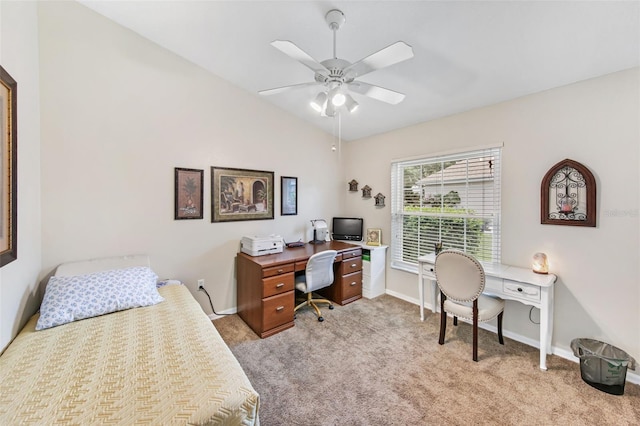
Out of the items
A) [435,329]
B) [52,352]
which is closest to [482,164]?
[435,329]

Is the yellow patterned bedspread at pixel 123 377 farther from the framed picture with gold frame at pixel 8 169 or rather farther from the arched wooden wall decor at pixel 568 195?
the arched wooden wall decor at pixel 568 195

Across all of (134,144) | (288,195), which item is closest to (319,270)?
(288,195)

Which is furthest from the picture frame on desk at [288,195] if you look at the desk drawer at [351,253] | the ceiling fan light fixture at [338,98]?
the ceiling fan light fixture at [338,98]

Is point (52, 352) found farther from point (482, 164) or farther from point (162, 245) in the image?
point (482, 164)

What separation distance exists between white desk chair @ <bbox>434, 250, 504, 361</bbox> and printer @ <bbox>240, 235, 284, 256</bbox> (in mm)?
1802

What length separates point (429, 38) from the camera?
1857mm

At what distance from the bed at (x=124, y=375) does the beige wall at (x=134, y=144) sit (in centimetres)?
90

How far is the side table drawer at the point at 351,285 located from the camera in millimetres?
3354

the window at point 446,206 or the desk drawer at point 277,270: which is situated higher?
the window at point 446,206

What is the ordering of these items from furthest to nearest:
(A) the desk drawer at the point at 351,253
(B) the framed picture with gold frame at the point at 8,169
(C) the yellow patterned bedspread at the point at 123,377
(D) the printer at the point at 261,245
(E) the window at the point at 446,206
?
(A) the desk drawer at the point at 351,253
(D) the printer at the point at 261,245
(E) the window at the point at 446,206
(B) the framed picture with gold frame at the point at 8,169
(C) the yellow patterned bedspread at the point at 123,377

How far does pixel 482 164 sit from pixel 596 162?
0.86 metres

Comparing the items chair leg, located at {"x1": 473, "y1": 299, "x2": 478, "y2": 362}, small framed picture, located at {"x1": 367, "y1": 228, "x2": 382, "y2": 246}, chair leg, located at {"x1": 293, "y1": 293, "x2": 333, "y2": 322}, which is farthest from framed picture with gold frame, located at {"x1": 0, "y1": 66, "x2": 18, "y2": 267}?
small framed picture, located at {"x1": 367, "y1": 228, "x2": 382, "y2": 246}

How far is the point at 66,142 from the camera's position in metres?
2.09

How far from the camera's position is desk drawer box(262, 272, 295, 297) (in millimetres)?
2562
